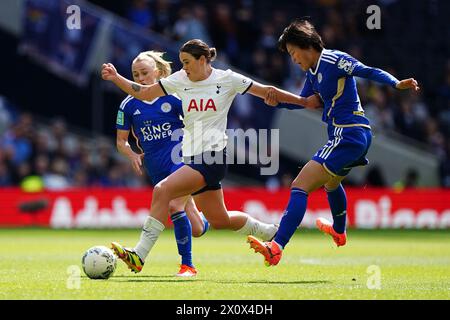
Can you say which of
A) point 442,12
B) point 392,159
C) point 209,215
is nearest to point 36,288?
point 209,215

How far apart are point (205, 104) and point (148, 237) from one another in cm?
137

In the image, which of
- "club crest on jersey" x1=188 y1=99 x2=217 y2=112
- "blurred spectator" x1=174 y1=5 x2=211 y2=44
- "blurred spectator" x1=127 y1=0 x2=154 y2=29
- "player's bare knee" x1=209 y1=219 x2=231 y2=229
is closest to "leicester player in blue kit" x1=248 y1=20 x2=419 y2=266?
"club crest on jersey" x1=188 y1=99 x2=217 y2=112

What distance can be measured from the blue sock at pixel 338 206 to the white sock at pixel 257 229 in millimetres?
653

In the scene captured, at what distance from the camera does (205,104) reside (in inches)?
369

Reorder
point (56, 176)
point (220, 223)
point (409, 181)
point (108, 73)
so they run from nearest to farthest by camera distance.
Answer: point (108, 73) < point (220, 223) < point (56, 176) < point (409, 181)

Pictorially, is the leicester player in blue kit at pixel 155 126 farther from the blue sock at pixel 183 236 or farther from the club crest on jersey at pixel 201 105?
the club crest on jersey at pixel 201 105

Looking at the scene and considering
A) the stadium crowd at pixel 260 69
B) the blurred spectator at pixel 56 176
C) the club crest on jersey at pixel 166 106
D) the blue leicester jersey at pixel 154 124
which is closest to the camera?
the blue leicester jersey at pixel 154 124

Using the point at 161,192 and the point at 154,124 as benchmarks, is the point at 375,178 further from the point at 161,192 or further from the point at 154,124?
the point at 161,192

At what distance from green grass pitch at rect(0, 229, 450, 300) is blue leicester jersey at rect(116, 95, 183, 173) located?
47.2 inches

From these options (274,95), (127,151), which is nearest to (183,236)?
(127,151)

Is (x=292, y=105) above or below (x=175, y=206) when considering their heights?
above

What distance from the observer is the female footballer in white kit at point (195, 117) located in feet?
30.3

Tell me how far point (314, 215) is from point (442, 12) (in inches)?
326

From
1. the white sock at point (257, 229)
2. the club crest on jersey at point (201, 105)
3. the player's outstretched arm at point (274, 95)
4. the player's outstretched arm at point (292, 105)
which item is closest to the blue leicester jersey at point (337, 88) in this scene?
the player's outstretched arm at point (292, 105)
